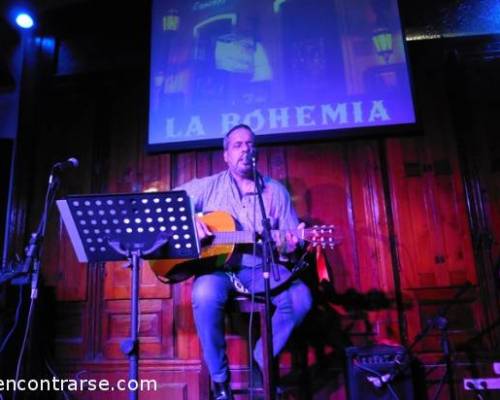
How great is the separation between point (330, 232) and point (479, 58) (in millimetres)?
2058

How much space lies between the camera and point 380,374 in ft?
7.20

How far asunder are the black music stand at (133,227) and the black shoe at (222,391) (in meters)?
0.53

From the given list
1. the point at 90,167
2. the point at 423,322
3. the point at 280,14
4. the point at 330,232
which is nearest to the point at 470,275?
the point at 423,322

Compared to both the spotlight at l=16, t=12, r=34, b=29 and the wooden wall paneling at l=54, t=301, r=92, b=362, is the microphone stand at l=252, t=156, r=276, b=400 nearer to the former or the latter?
the wooden wall paneling at l=54, t=301, r=92, b=362

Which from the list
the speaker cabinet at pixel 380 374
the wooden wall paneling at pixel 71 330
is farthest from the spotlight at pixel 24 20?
the speaker cabinet at pixel 380 374

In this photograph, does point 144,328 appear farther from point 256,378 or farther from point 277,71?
point 277,71

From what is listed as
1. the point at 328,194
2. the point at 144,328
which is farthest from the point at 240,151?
the point at 144,328

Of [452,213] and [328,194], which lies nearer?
[452,213]

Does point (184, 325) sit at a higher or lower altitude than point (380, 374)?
higher

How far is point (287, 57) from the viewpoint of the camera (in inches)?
130

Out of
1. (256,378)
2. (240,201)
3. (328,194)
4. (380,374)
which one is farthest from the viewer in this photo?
(328,194)

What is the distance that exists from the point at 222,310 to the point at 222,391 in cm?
38

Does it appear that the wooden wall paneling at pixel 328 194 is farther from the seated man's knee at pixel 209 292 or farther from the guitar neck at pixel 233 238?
the seated man's knee at pixel 209 292

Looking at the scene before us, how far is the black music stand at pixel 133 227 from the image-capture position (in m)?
1.85
